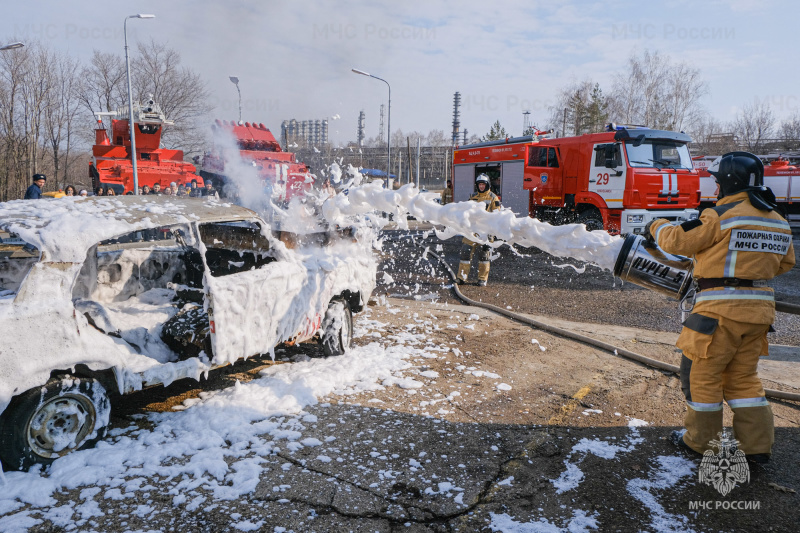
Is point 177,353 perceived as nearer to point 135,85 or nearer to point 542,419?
point 542,419

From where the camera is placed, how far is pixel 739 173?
3.32 m

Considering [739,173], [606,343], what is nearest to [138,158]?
[606,343]

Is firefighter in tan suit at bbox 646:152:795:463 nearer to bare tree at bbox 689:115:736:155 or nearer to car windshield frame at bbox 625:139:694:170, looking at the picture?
car windshield frame at bbox 625:139:694:170

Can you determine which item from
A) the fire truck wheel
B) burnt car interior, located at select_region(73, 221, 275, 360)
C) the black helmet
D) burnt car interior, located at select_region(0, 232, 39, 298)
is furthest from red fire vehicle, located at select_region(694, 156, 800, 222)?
burnt car interior, located at select_region(0, 232, 39, 298)

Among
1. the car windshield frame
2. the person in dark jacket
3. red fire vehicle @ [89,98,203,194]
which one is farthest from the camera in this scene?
red fire vehicle @ [89,98,203,194]

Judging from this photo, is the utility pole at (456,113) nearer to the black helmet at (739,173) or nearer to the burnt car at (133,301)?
the burnt car at (133,301)

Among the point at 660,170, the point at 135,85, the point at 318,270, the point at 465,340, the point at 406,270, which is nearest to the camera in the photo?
the point at 318,270

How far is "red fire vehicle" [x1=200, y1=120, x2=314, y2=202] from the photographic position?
58.5ft

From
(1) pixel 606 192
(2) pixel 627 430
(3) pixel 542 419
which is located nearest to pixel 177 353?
(3) pixel 542 419

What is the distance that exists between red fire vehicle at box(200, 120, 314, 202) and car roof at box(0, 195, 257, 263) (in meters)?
13.2

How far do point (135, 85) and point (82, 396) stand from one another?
38652 mm

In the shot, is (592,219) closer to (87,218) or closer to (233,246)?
(233,246)

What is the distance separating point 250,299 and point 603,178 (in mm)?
10800

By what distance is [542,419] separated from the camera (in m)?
3.94
